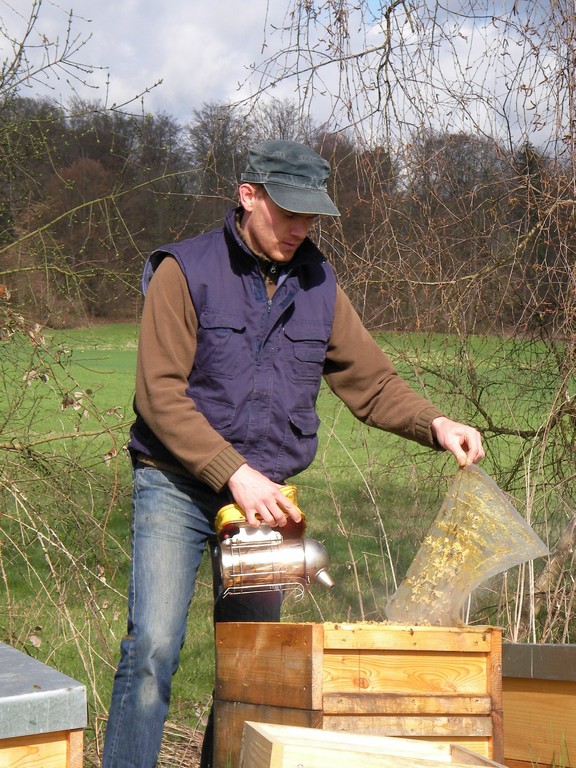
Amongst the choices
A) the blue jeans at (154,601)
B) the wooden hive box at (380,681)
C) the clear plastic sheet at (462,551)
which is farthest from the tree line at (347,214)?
the wooden hive box at (380,681)

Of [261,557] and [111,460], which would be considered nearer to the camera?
[261,557]

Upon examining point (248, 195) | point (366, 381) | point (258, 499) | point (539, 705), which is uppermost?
point (248, 195)

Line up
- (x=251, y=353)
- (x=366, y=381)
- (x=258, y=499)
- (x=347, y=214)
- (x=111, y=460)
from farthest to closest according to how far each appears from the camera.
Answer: (x=111, y=460)
(x=347, y=214)
(x=366, y=381)
(x=251, y=353)
(x=258, y=499)

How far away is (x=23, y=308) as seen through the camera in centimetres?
562

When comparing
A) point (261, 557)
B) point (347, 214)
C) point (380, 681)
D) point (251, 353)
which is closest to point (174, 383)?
point (251, 353)

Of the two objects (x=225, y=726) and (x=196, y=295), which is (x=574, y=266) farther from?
(x=225, y=726)

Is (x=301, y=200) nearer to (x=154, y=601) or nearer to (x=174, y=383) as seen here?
(x=174, y=383)

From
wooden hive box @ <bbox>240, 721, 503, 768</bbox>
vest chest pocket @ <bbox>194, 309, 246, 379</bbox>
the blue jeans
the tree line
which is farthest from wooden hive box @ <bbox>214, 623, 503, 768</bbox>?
the tree line

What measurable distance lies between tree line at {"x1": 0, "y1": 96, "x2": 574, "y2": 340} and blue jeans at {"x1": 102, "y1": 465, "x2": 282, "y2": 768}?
2.11 meters

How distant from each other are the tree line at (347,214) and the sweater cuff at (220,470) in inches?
85.5

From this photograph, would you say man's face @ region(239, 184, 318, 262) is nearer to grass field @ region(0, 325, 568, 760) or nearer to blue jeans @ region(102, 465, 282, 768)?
blue jeans @ region(102, 465, 282, 768)

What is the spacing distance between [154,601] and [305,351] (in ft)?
3.09

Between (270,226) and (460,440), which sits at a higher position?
(270,226)

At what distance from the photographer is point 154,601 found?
10.1ft
